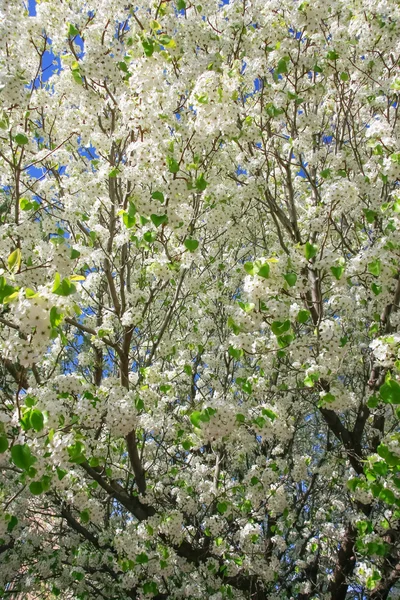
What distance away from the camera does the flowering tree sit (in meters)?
4.36

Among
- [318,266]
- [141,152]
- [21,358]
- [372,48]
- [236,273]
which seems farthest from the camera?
[236,273]

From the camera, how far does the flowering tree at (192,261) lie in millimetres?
4363

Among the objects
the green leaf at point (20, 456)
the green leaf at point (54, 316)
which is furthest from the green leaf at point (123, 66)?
the green leaf at point (20, 456)

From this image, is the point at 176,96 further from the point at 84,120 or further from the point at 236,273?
the point at 236,273

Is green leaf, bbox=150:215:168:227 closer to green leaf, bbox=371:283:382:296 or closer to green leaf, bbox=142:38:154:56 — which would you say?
green leaf, bbox=142:38:154:56

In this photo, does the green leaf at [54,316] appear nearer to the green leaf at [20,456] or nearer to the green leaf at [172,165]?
the green leaf at [20,456]

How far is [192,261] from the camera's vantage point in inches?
235

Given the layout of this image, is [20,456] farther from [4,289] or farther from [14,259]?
[14,259]

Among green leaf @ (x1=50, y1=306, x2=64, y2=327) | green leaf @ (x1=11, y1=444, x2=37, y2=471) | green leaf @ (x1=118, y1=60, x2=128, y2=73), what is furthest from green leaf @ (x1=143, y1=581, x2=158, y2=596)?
green leaf @ (x1=118, y1=60, x2=128, y2=73)

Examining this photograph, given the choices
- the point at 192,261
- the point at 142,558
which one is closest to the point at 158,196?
the point at 192,261

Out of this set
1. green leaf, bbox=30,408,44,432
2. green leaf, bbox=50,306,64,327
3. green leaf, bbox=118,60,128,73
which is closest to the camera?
green leaf, bbox=50,306,64,327

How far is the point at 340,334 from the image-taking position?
16.1 ft

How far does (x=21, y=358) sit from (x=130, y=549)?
340cm

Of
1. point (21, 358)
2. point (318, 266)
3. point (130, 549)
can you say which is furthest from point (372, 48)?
point (130, 549)
